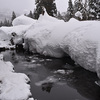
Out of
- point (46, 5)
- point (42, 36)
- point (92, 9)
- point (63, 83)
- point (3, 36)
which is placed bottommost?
point (63, 83)

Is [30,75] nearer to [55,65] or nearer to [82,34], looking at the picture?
[55,65]

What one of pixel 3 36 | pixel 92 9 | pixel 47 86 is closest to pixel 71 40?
pixel 47 86

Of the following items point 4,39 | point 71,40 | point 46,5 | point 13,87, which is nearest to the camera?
point 13,87

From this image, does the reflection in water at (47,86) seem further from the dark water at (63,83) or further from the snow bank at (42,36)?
the snow bank at (42,36)

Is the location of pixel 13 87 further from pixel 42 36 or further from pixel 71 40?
pixel 42 36

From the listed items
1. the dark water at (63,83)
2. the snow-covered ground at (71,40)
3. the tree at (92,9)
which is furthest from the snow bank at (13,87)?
the tree at (92,9)

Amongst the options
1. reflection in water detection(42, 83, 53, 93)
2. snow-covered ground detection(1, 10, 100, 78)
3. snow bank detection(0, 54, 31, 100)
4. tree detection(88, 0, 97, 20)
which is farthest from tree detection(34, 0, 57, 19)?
reflection in water detection(42, 83, 53, 93)

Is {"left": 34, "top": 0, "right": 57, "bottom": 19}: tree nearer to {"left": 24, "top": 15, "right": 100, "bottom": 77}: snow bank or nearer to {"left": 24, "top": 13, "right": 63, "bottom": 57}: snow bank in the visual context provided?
{"left": 24, "top": 15, "right": 100, "bottom": 77}: snow bank

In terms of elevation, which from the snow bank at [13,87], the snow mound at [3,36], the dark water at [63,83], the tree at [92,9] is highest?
the tree at [92,9]

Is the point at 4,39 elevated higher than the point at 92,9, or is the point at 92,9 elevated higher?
the point at 92,9

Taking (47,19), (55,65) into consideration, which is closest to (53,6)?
(47,19)

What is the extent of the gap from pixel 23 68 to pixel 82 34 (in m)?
5.55

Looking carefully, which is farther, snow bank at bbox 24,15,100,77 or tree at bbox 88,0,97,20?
tree at bbox 88,0,97,20

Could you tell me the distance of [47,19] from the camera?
20000 millimetres
